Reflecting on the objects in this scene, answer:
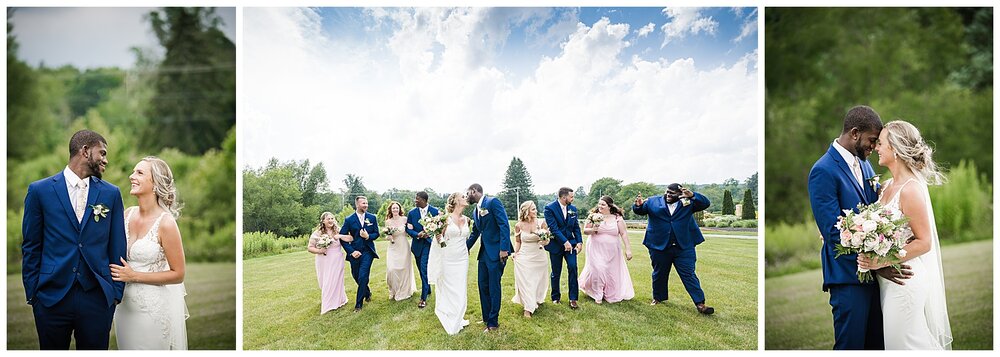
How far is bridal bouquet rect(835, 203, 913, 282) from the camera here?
410 cm

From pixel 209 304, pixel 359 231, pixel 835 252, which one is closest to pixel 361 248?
pixel 359 231

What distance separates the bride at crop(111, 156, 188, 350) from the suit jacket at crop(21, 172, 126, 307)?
225 mm

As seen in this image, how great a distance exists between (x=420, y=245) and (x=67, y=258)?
3.07 metres

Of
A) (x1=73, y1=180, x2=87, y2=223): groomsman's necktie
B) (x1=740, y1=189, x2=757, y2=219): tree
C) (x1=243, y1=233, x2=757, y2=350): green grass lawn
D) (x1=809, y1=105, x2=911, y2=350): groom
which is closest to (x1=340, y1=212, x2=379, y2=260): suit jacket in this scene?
(x1=243, y1=233, x2=757, y2=350): green grass lawn

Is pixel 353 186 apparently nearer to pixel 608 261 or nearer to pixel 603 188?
pixel 603 188

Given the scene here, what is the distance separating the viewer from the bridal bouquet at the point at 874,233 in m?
4.10

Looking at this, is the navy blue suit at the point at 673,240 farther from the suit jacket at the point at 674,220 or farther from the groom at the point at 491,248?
the groom at the point at 491,248

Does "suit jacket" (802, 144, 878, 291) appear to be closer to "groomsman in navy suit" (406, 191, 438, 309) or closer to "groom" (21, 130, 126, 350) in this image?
"groomsman in navy suit" (406, 191, 438, 309)

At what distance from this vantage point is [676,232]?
604cm

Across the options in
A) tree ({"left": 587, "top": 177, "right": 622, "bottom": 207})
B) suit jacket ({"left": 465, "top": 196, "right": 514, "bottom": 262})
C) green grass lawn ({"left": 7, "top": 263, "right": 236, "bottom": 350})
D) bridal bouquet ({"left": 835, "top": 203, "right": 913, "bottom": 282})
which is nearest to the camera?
bridal bouquet ({"left": 835, "top": 203, "right": 913, "bottom": 282})

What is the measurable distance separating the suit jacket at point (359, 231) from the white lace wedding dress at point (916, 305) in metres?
4.51

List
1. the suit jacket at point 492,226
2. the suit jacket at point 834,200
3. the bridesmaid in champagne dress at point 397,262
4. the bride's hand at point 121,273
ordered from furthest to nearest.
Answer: the bridesmaid in champagne dress at point 397,262 → the suit jacket at point 492,226 → the bride's hand at point 121,273 → the suit jacket at point 834,200

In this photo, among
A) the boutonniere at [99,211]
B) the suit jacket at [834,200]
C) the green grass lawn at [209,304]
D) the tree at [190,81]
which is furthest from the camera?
the tree at [190,81]

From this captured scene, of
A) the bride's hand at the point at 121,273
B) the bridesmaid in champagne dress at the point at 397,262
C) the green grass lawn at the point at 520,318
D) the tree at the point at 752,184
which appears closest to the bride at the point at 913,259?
the tree at the point at 752,184
